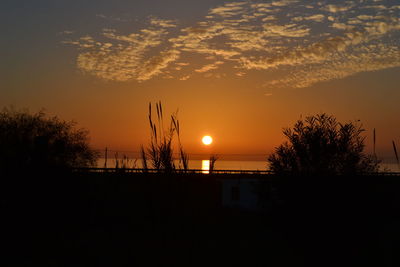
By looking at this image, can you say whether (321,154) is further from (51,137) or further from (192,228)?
(51,137)

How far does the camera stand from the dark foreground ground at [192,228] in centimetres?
1416

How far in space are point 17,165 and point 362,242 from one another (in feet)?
50.3

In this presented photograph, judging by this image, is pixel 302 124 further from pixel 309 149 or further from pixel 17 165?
pixel 17 165

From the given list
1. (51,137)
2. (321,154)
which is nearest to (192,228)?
(321,154)

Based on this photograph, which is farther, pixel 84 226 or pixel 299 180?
pixel 84 226

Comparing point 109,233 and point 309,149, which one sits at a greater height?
point 309,149

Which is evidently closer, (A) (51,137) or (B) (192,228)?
(B) (192,228)

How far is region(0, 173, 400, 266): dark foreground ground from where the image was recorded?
1416 centimetres

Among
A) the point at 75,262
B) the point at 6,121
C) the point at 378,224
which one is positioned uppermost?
the point at 6,121

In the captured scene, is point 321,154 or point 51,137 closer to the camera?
point 321,154

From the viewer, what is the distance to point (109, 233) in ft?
73.9

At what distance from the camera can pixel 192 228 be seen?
16.2 metres

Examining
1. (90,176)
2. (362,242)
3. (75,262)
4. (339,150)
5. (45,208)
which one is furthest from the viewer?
(90,176)

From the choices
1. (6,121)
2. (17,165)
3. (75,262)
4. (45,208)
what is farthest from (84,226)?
(6,121)
